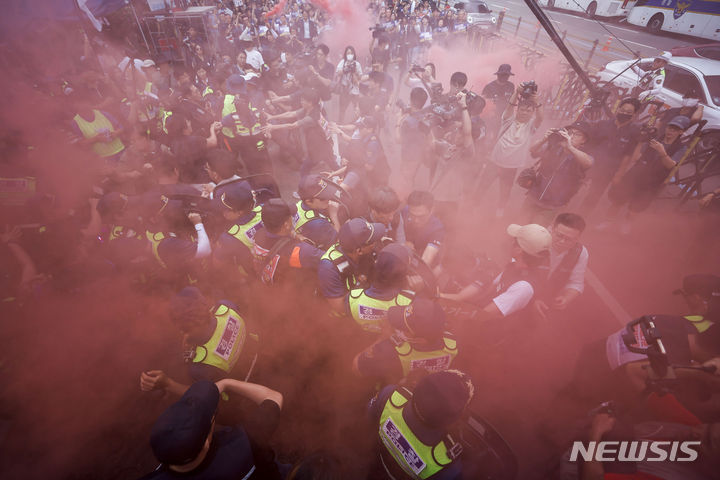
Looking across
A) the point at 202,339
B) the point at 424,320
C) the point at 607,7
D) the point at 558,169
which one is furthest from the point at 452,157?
the point at 607,7

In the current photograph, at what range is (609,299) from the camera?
4.43 metres

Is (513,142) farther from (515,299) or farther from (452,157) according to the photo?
(515,299)

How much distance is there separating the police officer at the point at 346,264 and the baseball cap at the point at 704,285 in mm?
2629

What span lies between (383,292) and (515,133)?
12.9ft

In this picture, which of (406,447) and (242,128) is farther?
(242,128)

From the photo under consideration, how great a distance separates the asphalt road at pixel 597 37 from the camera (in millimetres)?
15573

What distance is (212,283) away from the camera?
12.3ft

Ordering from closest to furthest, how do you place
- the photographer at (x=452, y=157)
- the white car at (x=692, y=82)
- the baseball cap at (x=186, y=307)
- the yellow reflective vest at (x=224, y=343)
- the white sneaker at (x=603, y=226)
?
1. the baseball cap at (x=186, y=307)
2. the yellow reflective vest at (x=224, y=343)
3. the photographer at (x=452, y=157)
4. the white sneaker at (x=603, y=226)
5. the white car at (x=692, y=82)

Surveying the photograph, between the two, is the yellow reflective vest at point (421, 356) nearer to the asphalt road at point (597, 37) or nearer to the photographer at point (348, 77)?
the photographer at point (348, 77)

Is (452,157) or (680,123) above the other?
(680,123)

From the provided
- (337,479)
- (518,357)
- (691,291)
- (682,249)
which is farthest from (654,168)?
(337,479)

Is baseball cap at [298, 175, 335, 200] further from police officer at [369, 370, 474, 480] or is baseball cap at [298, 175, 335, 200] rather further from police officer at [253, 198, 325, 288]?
police officer at [369, 370, 474, 480]

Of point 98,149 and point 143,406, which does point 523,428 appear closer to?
point 143,406

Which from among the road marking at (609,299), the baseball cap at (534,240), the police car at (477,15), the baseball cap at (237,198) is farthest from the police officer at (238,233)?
the police car at (477,15)
